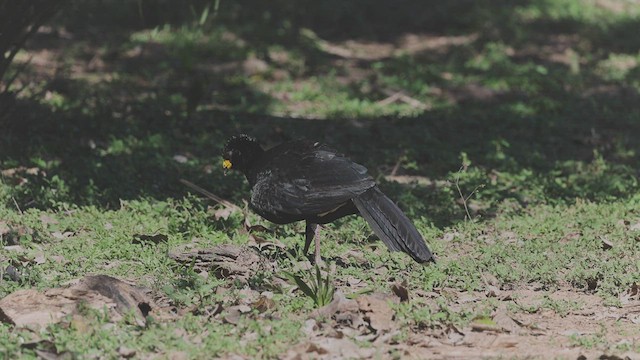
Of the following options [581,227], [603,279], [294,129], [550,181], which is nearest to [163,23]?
[294,129]

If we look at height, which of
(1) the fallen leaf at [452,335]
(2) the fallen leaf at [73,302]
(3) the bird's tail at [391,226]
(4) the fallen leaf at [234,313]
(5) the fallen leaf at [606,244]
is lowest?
(5) the fallen leaf at [606,244]

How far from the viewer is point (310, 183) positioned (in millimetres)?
7125

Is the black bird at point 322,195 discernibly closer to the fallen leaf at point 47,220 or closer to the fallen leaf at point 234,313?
the fallen leaf at point 234,313

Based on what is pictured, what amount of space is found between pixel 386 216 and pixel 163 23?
941cm

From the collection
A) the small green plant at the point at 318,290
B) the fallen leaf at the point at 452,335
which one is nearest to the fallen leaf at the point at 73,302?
the small green plant at the point at 318,290

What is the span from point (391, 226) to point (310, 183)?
2.18 ft

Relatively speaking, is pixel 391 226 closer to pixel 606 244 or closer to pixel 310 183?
pixel 310 183

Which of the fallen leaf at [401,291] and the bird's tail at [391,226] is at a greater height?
the bird's tail at [391,226]

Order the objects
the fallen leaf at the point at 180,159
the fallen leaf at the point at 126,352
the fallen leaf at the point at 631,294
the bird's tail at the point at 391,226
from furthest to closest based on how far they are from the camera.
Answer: the fallen leaf at the point at 180,159 → the fallen leaf at the point at 631,294 → the bird's tail at the point at 391,226 → the fallen leaf at the point at 126,352

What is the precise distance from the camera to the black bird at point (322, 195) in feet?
22.6

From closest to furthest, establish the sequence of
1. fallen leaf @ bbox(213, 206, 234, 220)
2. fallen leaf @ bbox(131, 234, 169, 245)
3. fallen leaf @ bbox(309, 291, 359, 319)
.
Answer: fallen leaf @ bbox(309, 291, 359, 319), fallen leaf @ bbox(131, 234, 169, 245), fallen leaf @ bbox(213, 206, 234, 220)

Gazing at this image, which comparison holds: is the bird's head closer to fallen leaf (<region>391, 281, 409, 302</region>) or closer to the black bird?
the black bird

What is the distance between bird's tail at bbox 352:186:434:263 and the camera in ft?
22.3

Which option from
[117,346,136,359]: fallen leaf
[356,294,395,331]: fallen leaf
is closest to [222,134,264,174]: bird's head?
[356,294,395,331]: fallen leaf
